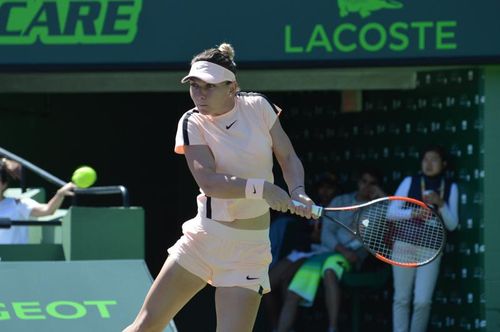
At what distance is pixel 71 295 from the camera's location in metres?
7.97

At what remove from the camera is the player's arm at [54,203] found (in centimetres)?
903

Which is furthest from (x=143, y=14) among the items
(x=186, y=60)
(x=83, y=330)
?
(x=83, y=330)

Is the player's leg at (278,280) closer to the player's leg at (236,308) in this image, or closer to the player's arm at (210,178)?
the player's leg at (236,308)

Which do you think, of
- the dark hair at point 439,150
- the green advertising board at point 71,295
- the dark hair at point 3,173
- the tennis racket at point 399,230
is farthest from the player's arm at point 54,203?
the dark hair at point 439,150

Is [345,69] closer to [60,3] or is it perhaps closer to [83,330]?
[60,3]

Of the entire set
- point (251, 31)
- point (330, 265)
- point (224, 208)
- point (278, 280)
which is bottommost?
point (278, 280)

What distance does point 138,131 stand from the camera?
16.2 m

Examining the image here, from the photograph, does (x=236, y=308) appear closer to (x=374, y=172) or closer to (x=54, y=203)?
(x=54, y=203)

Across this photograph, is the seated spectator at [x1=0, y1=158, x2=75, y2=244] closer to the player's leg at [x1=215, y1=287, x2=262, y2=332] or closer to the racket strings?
the racket strings

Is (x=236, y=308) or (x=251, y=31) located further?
(x=251, y=31)

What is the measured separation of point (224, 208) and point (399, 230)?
2244 millimetres

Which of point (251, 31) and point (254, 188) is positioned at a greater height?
point (251, 31)

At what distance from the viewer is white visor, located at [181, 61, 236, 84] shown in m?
5.82

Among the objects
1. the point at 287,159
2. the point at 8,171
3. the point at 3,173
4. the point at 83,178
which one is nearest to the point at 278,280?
the point at 8,171
